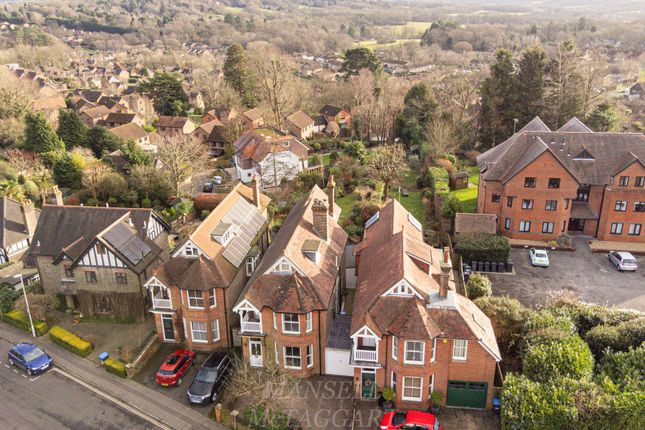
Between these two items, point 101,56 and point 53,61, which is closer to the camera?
point 53,61

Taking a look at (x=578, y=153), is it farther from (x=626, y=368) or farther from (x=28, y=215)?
(x=28, y=215)

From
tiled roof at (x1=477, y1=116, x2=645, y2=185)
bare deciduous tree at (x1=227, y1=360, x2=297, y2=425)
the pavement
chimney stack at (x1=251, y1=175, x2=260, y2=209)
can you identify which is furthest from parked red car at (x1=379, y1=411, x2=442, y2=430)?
tiled roof at (x1=477, y1=116, x2=645, y2=185)

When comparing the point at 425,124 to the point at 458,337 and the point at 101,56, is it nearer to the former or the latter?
the point at 458,337

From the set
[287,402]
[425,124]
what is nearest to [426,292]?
[287,402]

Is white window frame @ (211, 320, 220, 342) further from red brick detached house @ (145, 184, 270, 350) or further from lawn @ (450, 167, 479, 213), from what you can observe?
lawn @ (450, 167, 479, 213)

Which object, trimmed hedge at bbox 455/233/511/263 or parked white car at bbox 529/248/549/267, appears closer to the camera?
trimmed hedge at bbox 455/233/511/263

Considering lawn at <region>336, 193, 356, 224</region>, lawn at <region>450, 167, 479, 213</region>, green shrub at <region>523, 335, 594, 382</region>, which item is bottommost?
lawn at <region>336, 193, 356, 224</region>
